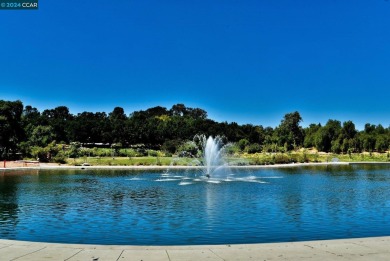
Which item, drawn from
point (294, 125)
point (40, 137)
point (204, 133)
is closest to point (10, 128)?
point (40, 137)

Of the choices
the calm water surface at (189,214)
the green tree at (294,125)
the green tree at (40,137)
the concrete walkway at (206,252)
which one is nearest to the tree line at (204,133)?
the green tree at (294,125)

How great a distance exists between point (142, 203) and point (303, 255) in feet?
35.4

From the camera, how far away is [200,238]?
1127cm

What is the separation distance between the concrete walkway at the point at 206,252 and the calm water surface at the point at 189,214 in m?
2.32

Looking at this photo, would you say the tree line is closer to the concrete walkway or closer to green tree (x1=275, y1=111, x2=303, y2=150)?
green tree (x1=275, y1=111, x2=303, y2=150)

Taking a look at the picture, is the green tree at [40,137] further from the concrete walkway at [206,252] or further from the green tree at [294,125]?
the green tree at [294,125]

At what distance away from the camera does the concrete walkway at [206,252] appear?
772cm

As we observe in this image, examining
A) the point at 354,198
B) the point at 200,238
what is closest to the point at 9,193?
the point at 200,238

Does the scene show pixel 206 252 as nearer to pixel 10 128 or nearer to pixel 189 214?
pixel 189 214

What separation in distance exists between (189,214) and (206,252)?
6802mm

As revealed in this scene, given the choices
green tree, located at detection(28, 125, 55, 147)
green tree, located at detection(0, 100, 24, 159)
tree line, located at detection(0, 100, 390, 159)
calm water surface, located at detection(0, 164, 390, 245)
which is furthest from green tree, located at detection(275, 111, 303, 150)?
calm water surface, located at detection(0, 164, 390, 245)

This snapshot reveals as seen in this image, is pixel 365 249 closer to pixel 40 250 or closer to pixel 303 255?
pixel 303 255

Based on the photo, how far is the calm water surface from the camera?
11594mm

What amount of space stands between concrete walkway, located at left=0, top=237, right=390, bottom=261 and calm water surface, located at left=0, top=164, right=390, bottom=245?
2.32m
